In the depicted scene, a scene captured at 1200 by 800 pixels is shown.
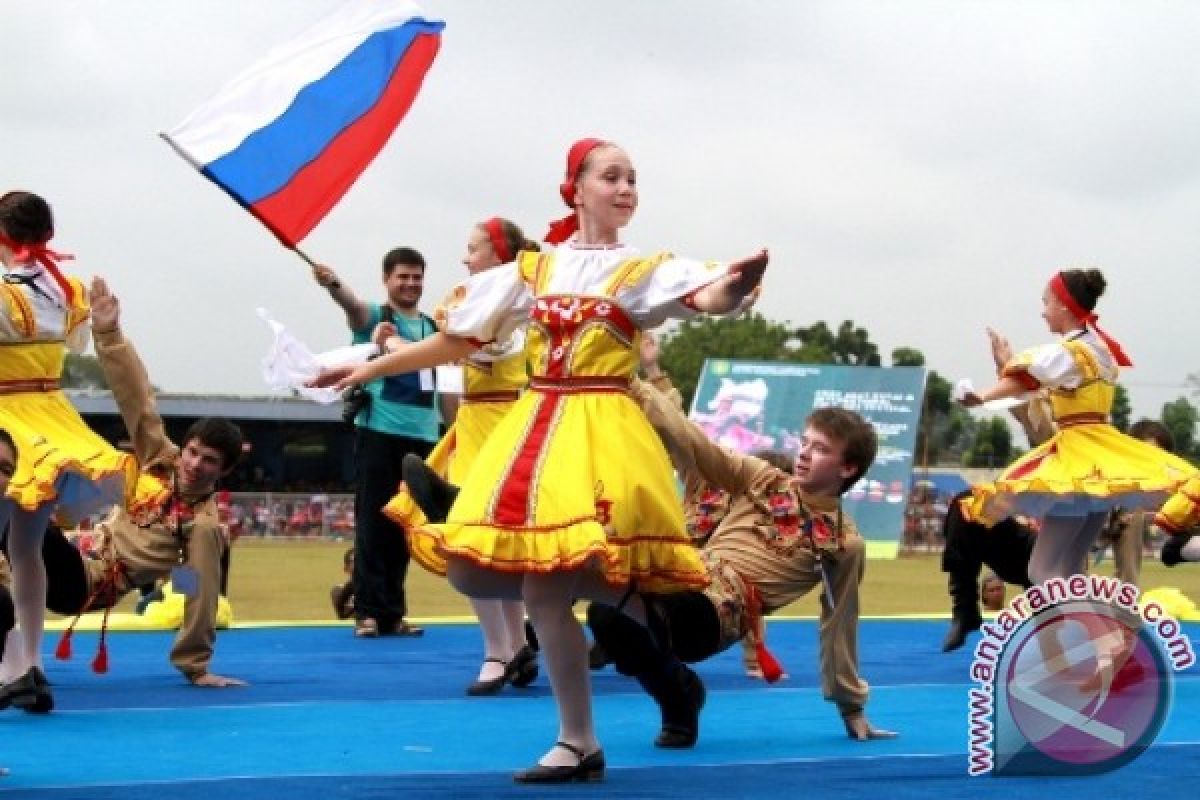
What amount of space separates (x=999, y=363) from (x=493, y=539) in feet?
13.4

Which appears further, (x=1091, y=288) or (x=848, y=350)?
(x=848, y=350)

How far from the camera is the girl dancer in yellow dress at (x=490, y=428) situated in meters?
7.74

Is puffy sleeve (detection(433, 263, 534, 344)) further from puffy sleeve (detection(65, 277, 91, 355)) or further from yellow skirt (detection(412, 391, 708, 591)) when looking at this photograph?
puffy sleeve (detection(65, 277, 91, 355))

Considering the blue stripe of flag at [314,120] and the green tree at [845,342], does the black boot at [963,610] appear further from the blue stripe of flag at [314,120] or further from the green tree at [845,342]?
the green tree at [845,342]

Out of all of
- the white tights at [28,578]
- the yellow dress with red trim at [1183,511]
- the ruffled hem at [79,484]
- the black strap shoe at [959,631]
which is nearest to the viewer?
the ruffled hem at [79,484]

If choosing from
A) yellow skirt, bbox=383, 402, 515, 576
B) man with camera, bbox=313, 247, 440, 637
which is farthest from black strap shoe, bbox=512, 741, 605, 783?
man with camera, bbox=313, 247, 440, 637

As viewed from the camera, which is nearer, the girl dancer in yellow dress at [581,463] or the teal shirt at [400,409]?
the girl dancer in yellow dress at [581,463]

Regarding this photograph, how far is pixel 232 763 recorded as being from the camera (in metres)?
5.35

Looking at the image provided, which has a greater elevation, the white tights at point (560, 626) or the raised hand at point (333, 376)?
the raised hand at point (333, 376)

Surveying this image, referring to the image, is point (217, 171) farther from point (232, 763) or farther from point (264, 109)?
point (232, 763)

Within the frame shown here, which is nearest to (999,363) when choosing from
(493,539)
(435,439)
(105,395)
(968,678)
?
(968,678)

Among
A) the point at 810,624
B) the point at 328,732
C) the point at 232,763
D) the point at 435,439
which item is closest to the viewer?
the point at 232,763

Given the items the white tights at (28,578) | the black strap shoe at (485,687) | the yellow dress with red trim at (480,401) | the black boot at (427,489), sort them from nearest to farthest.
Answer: the black boot at (427,489)
the white tights at (28,578)
the black strap shoe at (485,687)
the yellow dress with red trim at (480,401)

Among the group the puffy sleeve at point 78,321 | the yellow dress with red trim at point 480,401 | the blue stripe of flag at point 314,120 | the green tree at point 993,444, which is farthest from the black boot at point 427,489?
the green tree at point 993,444
